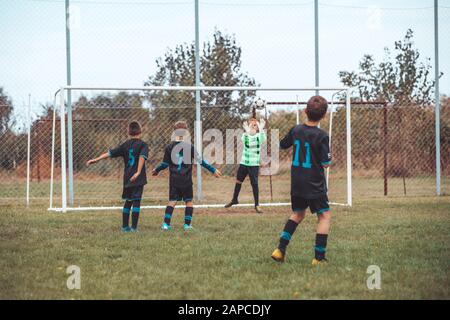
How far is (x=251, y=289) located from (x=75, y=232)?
12.6 feet

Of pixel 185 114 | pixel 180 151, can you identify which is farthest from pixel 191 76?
pixel 180 151

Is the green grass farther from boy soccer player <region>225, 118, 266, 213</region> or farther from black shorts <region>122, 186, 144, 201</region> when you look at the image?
boy soccer player <region>225, 118, 266, 213</region>

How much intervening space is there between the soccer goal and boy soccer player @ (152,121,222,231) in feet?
8.61

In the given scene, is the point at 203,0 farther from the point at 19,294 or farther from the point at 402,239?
the point at 19,294

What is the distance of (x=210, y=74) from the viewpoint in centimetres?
1419

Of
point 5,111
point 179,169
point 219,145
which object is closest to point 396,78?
point 219,145

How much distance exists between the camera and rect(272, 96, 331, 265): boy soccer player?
517 centimetres

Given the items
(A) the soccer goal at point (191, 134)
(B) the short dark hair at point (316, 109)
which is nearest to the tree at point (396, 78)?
(A) the soccer goal at point (191, 134)

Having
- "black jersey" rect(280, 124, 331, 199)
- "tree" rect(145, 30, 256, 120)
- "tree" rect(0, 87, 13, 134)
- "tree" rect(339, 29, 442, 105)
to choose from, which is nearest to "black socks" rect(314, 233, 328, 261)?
"black jersey" rect(280, 124, 331, 199)

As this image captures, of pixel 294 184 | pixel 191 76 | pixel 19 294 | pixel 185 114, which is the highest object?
pixel 191 76

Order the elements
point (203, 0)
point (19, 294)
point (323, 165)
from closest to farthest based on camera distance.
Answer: point (19, 294)
point (323, 165)
point (203, 0)

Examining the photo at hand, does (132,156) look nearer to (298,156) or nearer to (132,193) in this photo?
(132,193)

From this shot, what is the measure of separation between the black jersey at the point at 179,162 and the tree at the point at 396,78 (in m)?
15.4

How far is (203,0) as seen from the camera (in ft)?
40.7
